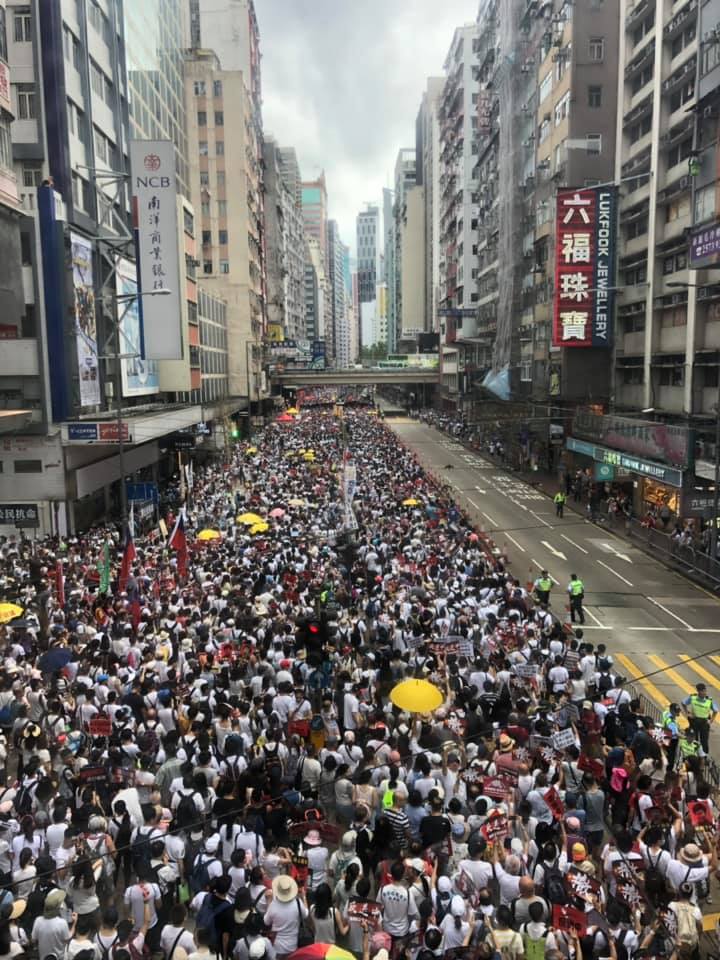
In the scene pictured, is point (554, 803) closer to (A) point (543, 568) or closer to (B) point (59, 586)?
(B) point (59, 586)

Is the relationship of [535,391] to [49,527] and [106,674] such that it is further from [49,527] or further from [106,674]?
[106,674]

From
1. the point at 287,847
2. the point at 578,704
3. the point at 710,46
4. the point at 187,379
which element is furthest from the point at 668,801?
the point at 187,379

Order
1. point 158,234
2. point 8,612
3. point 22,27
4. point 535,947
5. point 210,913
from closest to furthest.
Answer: point 535,947 < point 210,913 < point 8,612 < point 22,27 < point 158,234

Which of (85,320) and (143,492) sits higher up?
(85,320)

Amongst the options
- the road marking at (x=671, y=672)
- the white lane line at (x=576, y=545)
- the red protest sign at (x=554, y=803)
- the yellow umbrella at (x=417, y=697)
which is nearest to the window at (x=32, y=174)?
the white lane line at (x=576, y=545)

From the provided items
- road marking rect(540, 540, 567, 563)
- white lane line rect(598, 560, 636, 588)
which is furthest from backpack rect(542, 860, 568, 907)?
road marking rect(540, 540, 567, 563)

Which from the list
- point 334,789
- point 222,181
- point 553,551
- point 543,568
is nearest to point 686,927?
point 334,789
